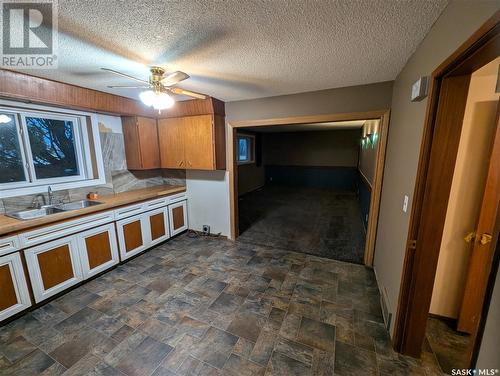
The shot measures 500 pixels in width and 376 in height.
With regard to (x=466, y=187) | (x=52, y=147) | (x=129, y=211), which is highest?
(x=52, y=147)

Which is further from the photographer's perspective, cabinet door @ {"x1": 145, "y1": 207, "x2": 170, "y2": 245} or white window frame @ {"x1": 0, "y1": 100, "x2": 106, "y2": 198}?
cabinet door @ {"x1": 145, "y1": 207, "x2": 170, "y2": 245}

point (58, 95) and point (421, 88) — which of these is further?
point (58, 95)

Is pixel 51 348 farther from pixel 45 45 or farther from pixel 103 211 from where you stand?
pixel 45 45

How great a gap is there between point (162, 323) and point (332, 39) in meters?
2.68

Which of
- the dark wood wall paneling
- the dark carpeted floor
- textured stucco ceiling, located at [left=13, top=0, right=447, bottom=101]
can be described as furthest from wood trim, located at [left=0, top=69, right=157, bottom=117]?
the dark carpeted floor

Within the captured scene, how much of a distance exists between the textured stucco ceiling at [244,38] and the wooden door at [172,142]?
1111 mm

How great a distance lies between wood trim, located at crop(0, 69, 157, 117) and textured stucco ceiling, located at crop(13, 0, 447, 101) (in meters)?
0.15

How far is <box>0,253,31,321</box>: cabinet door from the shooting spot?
1751 millimetres

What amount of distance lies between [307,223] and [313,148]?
4.40 meters

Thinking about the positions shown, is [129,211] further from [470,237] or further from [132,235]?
[470,237]

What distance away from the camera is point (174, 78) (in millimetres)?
1686

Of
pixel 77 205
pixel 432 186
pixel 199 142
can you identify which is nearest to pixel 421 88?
pixel 432 186

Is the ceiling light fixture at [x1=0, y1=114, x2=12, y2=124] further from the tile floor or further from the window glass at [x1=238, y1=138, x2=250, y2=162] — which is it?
the window glass at [x1=238, y1=138, x2=250, y2=162]

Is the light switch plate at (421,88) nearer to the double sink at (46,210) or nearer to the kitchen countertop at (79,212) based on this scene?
the kitchen countertop at (79,212)
